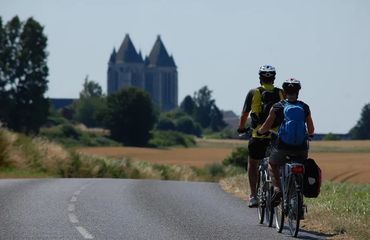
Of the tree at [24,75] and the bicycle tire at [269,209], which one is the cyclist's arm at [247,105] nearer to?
the bicycle tire at [269,209]

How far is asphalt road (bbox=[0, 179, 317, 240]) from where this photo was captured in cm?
1405

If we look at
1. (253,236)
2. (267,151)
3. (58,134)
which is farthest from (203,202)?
(58,134)

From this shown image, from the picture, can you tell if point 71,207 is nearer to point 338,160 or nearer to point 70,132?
point 338,160

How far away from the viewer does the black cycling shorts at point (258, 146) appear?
15695mm

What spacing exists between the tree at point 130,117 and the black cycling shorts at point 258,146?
113 m

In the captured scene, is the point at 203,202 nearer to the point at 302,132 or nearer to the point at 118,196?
the point at 118,196

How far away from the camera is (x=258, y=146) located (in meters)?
15.8

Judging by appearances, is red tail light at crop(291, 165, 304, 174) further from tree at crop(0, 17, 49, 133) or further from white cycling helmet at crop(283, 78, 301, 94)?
tree at crop(0, 17, 49, 133)

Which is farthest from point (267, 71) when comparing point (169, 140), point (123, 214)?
point (169, 140)

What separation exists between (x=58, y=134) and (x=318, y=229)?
104168 mm

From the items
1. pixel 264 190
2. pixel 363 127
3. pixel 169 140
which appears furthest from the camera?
pixel 363 127

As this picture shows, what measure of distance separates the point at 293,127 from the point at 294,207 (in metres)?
1.08

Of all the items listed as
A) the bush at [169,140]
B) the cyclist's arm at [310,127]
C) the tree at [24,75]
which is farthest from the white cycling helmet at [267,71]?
the bush at [169,140]

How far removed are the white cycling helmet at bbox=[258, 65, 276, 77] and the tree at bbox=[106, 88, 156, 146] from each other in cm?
11355
